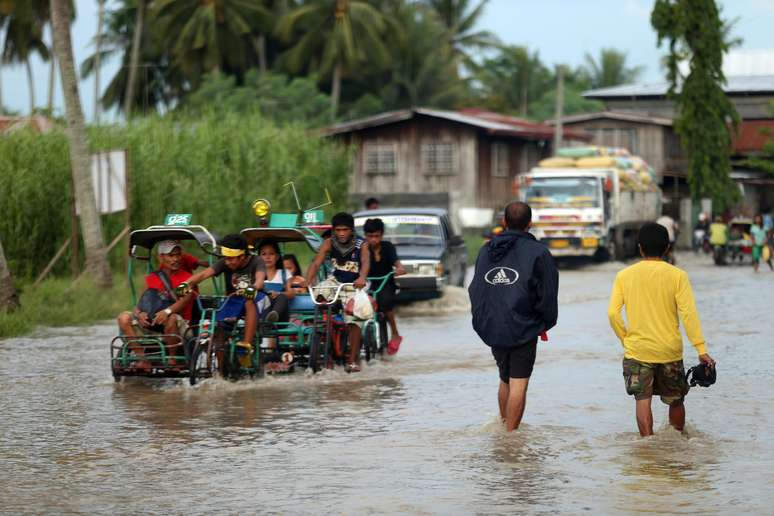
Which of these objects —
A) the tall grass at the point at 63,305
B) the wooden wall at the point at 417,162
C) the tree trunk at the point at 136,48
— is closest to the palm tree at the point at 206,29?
the tree trunk at the point at 136,48

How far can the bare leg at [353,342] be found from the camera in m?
14.7

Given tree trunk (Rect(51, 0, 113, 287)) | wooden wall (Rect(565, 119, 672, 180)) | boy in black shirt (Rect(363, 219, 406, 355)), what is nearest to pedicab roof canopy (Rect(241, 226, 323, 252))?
boy in black shirt (Rect(363, 219, 406, 355))

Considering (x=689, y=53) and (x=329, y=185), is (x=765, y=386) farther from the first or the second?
(x=689, y=53)

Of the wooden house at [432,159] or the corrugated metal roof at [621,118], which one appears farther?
the corrugated metal roof at [621,118]

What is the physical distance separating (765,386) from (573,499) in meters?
5.80

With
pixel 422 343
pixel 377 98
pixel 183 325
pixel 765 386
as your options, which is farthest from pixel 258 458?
pixel 377 98

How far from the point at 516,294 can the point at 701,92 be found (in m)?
45.7

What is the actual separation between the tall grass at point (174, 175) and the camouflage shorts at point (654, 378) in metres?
17.3

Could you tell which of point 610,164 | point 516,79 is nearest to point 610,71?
point 516,79

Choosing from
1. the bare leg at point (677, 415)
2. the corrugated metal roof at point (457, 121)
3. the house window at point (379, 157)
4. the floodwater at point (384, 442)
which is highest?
the corrugated metal roof at point (457, 121)

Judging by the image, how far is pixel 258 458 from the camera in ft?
31.7

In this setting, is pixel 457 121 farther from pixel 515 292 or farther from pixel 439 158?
pixel 515 292

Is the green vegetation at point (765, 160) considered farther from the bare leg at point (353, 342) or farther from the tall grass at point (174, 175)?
the bare leg at point (353, 342)

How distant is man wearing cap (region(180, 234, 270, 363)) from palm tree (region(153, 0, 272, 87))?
5084 centimetres
